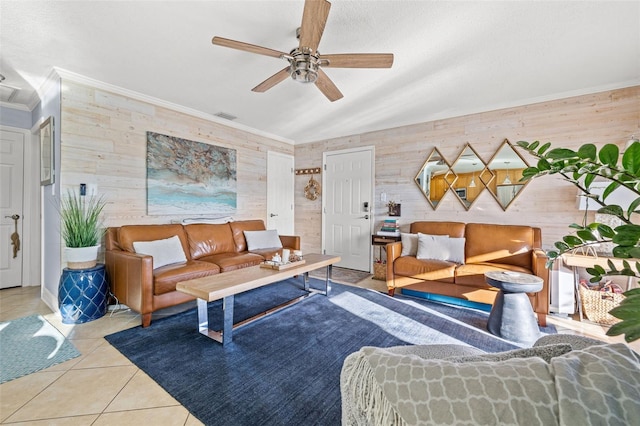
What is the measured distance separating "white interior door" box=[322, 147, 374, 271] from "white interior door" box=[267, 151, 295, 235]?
2.57 feet

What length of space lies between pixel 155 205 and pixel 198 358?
227 cm

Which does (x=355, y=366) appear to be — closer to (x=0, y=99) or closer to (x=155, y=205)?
(x=155, y=205)

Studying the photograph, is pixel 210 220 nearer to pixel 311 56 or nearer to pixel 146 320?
pixel 146 320

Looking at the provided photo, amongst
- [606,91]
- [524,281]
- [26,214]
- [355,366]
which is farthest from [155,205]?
[606,91]

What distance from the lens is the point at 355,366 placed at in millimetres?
704

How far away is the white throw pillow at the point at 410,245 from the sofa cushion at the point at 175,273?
7.63ft

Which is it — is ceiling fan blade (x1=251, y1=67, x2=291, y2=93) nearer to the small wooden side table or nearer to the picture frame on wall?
the picture frame on wall

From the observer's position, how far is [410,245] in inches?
140

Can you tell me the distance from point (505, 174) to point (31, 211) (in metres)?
6.35

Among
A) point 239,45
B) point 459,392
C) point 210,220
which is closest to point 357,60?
point 239,45

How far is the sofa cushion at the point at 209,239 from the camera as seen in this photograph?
3480mm

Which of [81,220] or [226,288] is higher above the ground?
[81,220]

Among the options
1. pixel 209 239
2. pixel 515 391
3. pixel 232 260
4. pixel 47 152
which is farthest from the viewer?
pixel 209 239

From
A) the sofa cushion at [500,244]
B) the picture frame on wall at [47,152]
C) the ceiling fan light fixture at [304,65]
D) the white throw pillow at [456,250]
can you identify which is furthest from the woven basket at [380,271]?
the picture frame on wall at [47,152]
